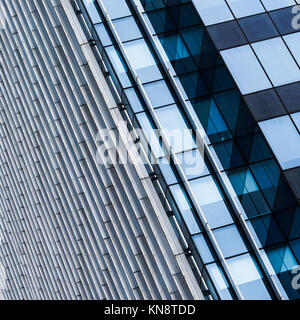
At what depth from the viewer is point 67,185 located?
4362 centimetres

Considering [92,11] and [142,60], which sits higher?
[92,11]

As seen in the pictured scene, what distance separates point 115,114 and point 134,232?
757 centimetres

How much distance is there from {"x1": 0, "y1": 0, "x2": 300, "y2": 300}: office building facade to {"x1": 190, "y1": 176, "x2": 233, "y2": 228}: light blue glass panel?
6cm

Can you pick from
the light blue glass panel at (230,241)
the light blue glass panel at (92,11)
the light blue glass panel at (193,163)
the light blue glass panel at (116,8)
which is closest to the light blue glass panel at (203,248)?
the light blue glass panel at (230,241)

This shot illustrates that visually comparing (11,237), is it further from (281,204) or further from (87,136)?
(281,204)

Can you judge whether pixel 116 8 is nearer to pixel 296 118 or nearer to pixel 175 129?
pixel 175 129

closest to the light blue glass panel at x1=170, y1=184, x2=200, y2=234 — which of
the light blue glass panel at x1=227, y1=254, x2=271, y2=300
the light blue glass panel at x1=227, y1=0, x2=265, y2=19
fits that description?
the light blue glass panel at x1=227, y1=254, x2=271, y2=300

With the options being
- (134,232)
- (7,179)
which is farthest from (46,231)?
(134,232)

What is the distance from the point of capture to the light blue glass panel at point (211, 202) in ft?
90.0

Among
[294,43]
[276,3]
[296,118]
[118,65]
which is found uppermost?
[118,65]

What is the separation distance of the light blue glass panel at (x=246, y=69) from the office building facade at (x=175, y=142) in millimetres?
64

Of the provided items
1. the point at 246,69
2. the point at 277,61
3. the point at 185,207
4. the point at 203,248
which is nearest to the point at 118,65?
the point at 246,69

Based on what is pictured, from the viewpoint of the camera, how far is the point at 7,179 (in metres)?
61.0

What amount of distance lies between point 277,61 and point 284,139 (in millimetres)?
4342
